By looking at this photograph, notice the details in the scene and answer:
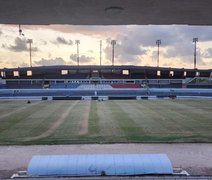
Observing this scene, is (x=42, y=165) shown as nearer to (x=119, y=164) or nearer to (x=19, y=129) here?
(x=119, y=164)

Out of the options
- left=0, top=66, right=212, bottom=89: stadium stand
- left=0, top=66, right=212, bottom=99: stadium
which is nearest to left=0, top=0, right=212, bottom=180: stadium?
left=0, top=66, right=212, bottom=99: stadium

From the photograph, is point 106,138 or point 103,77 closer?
point 106,138

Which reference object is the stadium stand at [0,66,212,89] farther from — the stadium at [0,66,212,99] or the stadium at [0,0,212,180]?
the stadium at [0,0,212,180]

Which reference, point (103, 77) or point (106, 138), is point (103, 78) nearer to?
point (103, 77)

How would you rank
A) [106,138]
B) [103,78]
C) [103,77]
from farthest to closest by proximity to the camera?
[103,77] < [103,78] < [106,138]

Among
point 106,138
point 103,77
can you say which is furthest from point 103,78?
point 106,138

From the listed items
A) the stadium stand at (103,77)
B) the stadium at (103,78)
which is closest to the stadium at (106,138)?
the stadium at (103,78)

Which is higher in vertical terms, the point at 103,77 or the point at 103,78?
the point at 103,77

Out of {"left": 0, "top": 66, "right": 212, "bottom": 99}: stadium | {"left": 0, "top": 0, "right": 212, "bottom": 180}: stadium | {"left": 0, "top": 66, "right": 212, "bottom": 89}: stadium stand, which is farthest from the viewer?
{"left": 0, "top": 66, "right": 212, "bottom": 89}: stadium stand

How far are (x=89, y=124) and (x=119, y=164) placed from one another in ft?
48.1

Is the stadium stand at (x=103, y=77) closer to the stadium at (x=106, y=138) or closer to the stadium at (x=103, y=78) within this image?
the stadium at (x=103, y=78)

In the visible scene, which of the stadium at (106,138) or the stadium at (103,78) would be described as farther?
the stadium at (103,78)

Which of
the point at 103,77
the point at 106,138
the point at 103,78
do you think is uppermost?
the point at 103,77

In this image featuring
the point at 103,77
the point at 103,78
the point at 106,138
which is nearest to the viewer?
the point at 106,138
